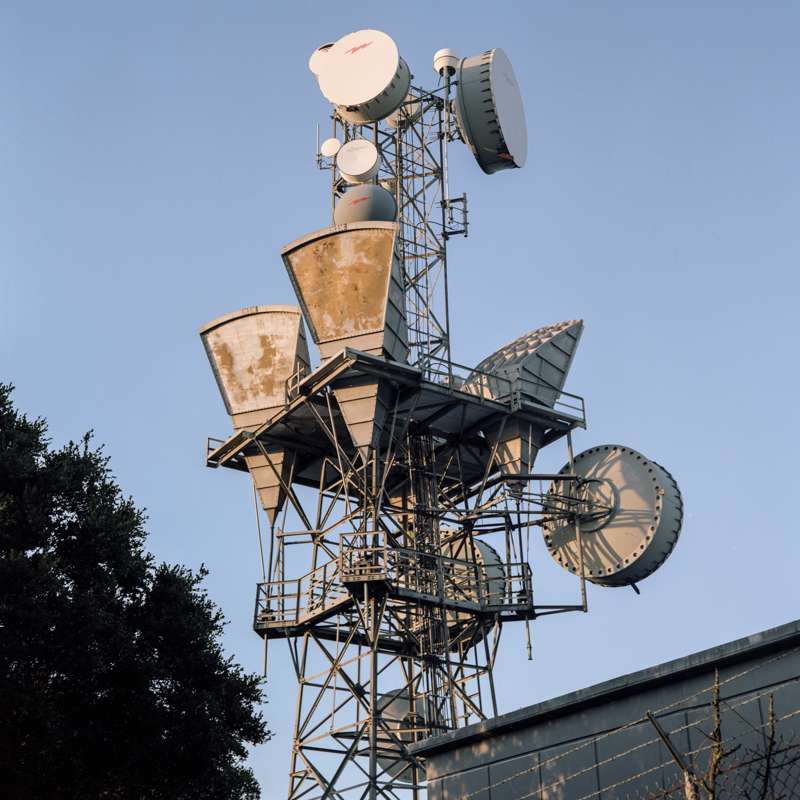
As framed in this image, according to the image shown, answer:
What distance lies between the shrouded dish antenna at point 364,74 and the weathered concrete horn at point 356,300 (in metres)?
7.27

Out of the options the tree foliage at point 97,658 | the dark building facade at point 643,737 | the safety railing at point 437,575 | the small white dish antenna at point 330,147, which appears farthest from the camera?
the small white dish antenna at point 330,147

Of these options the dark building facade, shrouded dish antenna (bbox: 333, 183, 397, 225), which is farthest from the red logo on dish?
the dark building facade

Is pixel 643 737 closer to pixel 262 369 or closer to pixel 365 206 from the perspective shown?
pixel 262 369

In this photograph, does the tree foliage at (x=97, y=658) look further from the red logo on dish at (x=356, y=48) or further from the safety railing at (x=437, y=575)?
the red logo on dish at (x=356, y=48)

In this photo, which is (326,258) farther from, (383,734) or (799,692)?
(799,692)

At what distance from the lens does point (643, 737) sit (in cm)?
2311

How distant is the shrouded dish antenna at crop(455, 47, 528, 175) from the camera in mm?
49125

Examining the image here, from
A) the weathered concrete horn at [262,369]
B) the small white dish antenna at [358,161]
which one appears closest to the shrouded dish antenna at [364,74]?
the small white dish antenna at [358,161]

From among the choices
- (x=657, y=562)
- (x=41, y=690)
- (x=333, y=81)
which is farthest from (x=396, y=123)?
(x=41, y=690)

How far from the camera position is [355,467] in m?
45.6

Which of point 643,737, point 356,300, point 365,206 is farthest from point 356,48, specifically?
point 643,737

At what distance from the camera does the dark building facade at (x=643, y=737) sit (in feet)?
69.2

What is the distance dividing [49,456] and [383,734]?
14296mm

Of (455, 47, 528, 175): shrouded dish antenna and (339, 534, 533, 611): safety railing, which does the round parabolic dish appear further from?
(455, 47, 528, 175): shrouded dish antenna
